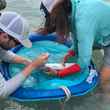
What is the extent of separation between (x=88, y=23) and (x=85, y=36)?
0.11m

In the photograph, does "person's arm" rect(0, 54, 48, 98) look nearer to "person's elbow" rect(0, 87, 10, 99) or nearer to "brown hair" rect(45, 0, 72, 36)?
"person's elbow" rect(0, 87, 10, 99)

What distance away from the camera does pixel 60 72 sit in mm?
3689

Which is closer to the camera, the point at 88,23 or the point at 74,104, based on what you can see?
the point at 88,23

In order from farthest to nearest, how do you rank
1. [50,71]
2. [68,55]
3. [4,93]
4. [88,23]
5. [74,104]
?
[68,55] → [50,71] → [74,104] → [88,23] → [4,93]

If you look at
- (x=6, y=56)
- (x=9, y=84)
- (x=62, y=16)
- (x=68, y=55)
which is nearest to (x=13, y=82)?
(x=9, y=84)

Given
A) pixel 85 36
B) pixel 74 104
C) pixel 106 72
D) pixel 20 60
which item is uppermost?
pixel 85 36

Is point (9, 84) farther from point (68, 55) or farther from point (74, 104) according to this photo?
point (68, 55)

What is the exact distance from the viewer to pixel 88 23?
3.42 m

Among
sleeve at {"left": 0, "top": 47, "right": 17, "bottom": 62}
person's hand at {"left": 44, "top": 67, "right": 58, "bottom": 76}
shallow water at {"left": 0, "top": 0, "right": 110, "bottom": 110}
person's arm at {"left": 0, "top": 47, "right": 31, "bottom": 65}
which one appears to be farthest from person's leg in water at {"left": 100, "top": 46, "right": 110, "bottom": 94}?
sleeve at {"left": 0, "top": 47, "right": 17, "bottom": 62}

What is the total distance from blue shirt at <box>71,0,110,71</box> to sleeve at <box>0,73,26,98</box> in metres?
0.60

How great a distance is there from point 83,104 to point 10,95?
65cm

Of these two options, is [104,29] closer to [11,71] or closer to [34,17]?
[11,71]

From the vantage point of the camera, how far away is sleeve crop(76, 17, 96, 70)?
3.40 metres

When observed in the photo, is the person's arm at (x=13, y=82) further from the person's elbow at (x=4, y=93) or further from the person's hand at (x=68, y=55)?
the person's hand at (x=68, y=55)
